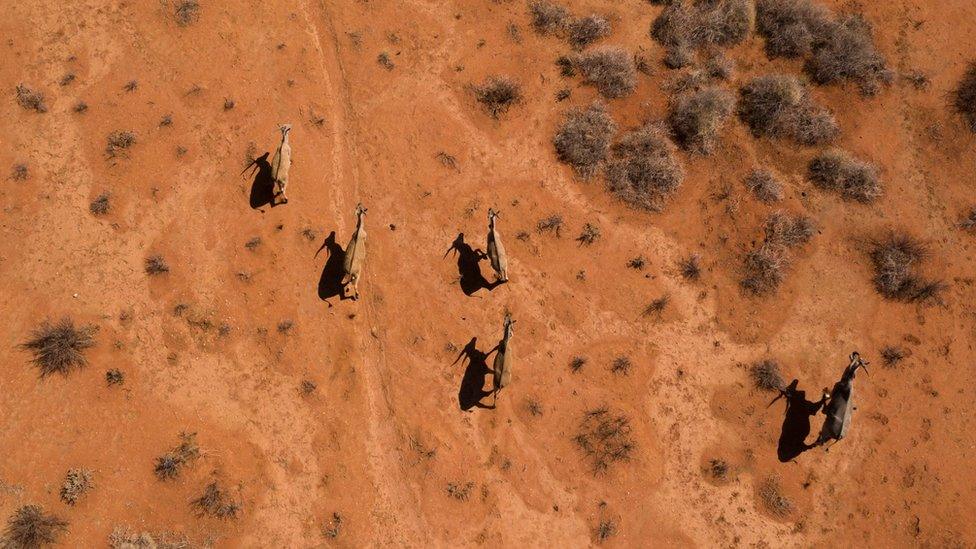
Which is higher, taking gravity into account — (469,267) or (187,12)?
(187,12)

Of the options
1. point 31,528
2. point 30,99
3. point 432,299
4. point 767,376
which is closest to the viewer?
point 31,528

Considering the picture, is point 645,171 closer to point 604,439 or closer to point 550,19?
point 550,19

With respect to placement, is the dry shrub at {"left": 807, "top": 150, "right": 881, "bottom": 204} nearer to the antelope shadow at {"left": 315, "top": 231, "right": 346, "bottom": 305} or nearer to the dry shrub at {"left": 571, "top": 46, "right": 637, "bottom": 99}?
the dry shrub at {"left": 571, "top": 46, "right": 637, "bottom": 99}

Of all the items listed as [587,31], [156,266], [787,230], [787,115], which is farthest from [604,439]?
[156,266]

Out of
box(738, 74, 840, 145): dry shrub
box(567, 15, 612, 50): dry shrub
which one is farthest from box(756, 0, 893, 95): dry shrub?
box(567, 15, 612, 50): dry shrub

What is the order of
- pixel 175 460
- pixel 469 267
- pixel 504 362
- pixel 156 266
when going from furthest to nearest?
pixel 469 267, pixel 156 266, pixel 504 362, pixel 175 460

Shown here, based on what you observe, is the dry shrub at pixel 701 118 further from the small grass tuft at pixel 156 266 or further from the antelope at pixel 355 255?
the small grass tuft at pixel 156 266

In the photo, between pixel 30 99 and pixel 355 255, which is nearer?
pixel 355 255
